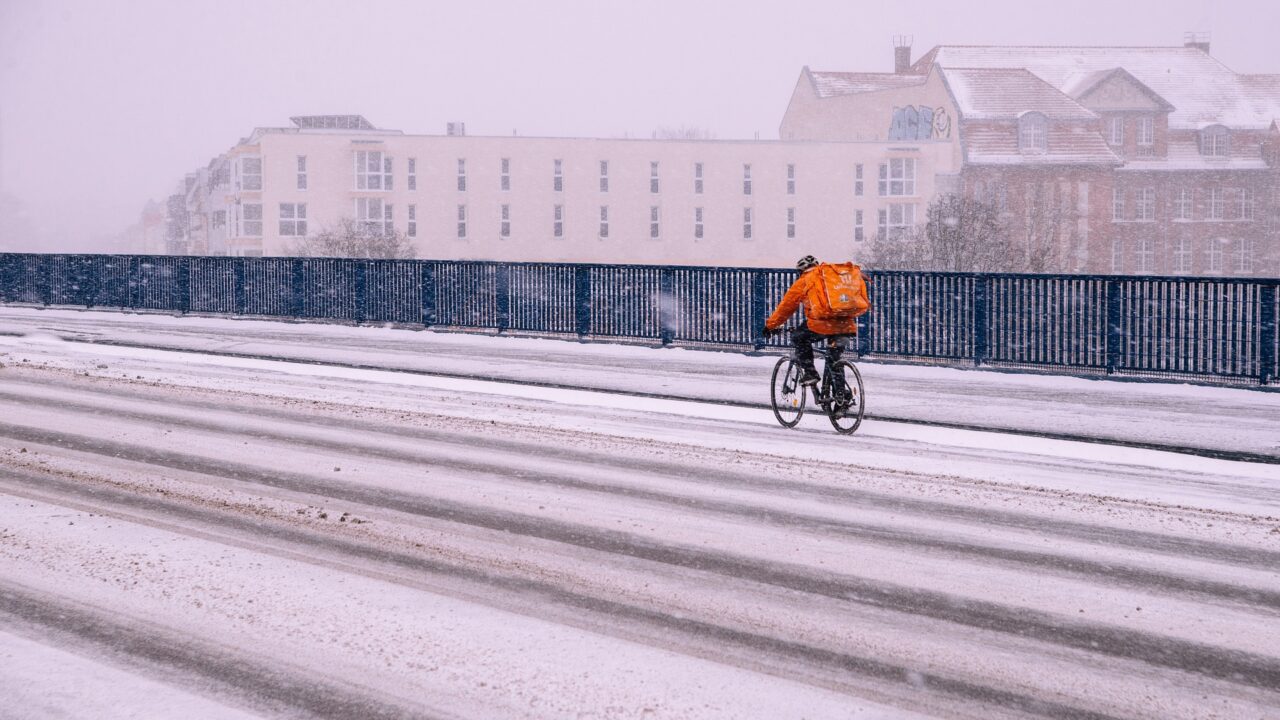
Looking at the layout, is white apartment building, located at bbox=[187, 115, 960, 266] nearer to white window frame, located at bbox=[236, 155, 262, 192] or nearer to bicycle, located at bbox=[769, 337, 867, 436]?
white window frame, located at bbox=[236, 155, 262, 192]

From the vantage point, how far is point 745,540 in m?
6.79

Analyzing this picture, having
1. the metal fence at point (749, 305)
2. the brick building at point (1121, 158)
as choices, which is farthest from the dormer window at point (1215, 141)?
the metal fence at point (749, 305)

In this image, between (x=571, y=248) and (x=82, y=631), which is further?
(x=571, y=248)

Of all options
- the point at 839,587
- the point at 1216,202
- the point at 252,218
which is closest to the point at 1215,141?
the point at 1216,202

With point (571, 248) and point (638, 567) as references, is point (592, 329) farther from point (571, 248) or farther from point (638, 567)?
point (571, 248)

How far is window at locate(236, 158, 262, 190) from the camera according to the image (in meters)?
78.8

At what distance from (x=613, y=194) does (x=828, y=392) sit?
71.1m

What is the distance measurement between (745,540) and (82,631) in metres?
3.55

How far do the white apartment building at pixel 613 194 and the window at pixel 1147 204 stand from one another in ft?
40.4

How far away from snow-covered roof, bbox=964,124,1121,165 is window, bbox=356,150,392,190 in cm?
3871

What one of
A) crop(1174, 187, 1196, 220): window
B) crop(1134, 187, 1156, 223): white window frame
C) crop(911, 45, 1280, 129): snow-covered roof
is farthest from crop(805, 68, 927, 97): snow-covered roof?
crop(1174, 187, 1196, 220): window

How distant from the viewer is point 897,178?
259 feet

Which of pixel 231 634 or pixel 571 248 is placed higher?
pixel 571 248

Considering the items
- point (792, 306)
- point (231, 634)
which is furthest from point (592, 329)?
point (231, 634)
